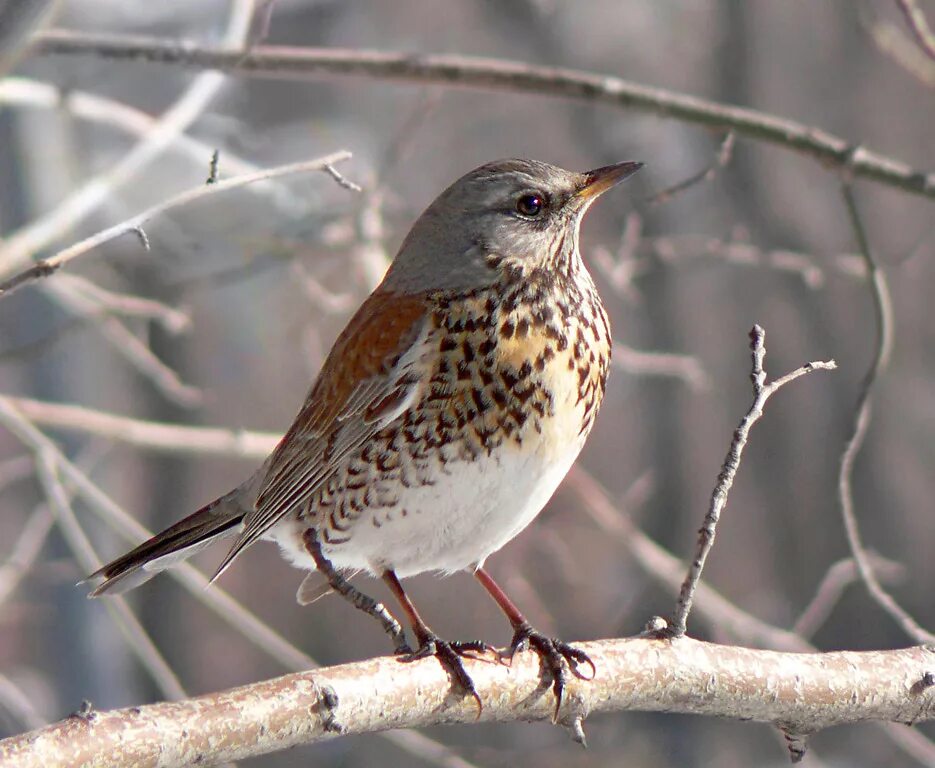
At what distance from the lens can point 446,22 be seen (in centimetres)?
1515

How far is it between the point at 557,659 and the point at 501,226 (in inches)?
50.7

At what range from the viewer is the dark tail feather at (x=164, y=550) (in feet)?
12.0

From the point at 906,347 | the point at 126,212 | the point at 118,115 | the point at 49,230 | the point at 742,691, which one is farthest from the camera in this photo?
the point at 906,347

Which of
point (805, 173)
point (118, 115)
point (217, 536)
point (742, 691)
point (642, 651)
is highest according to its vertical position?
point (118, 115)

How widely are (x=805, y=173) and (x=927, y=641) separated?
34.3 ft

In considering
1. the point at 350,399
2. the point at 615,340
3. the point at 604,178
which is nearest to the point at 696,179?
the point at 604,178

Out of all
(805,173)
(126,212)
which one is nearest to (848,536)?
(126,212)

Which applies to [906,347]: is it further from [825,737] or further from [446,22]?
[446,22]

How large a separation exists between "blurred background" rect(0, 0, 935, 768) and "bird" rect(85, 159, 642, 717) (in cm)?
271

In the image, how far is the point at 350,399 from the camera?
364 centimetres

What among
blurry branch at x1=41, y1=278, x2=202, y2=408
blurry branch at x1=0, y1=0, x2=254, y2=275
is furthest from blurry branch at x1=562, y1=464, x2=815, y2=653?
blurry branch at x1=0, y1=0, x2=254, y2=275

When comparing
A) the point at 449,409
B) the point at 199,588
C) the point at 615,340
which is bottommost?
the point at 449,409

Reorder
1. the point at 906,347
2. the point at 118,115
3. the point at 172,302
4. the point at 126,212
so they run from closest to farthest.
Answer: the point at 118,115 → the point at 172,302 → the point at 126,212 → the point at 906,347

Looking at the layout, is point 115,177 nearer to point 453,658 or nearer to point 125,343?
point 125,343
